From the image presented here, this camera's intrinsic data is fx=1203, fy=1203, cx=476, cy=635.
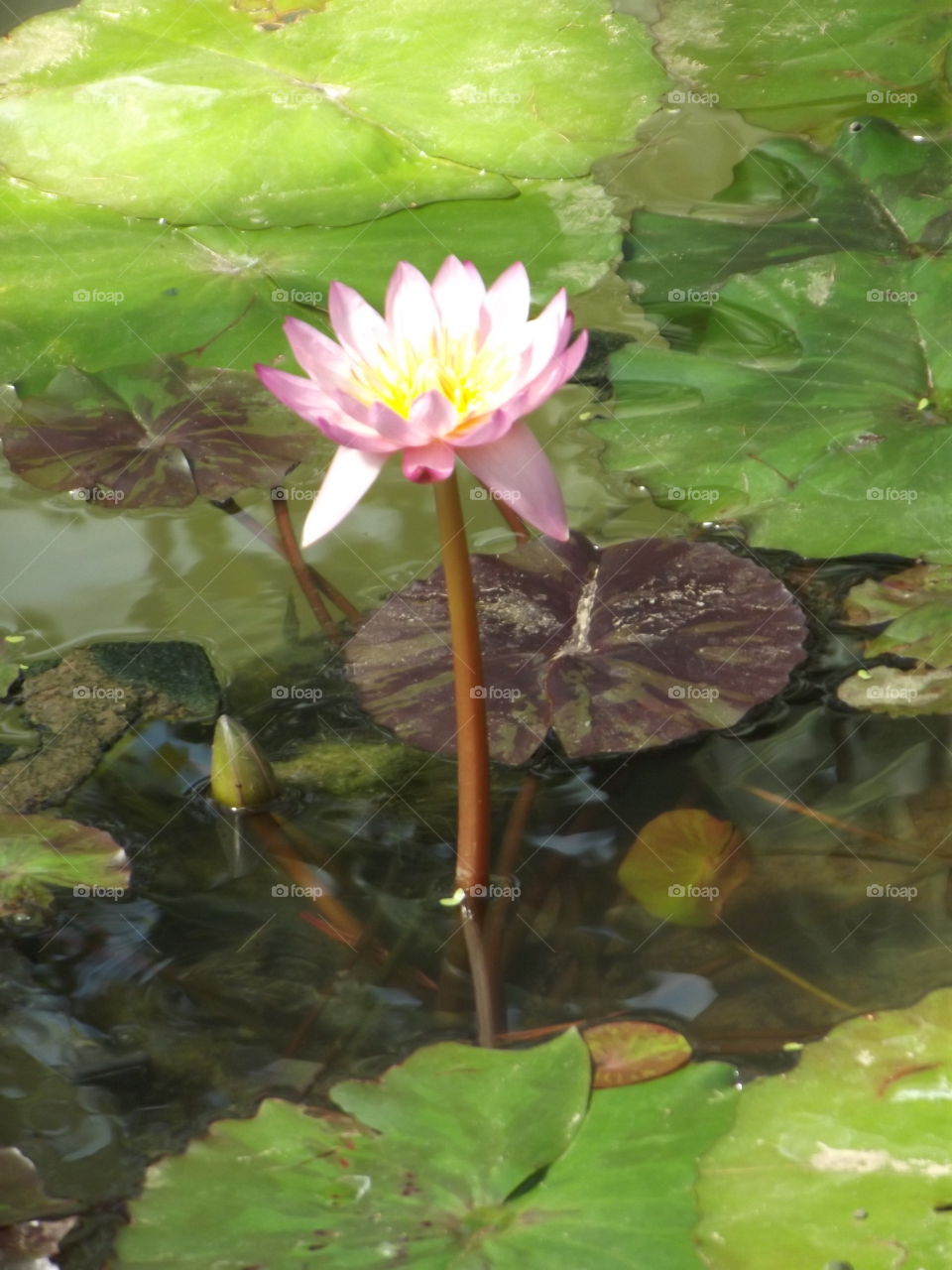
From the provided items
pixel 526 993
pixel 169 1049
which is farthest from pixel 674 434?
pixel 169 1049

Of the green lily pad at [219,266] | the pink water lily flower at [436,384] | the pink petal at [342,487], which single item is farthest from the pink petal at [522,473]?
the green lily pad at [219,266]

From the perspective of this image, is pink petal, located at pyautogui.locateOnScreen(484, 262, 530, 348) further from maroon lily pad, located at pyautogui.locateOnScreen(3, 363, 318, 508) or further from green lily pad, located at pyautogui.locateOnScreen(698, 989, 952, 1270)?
green lily pad, located at pyautogui.locateOnScreen(698, 989, 952, 1270)

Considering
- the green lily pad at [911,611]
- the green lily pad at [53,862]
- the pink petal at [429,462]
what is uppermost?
the pink petal at [429,462]

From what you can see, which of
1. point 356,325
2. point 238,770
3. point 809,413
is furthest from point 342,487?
point 809,413

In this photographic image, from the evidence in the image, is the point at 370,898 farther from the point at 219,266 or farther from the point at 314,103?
the point at 314,103

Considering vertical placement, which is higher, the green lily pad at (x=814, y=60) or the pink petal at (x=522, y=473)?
the green lily pad at (x=814, y=60)

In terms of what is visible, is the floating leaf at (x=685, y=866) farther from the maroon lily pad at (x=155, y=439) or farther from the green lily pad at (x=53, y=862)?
the maroon lily pad at (x=155, y=439)
